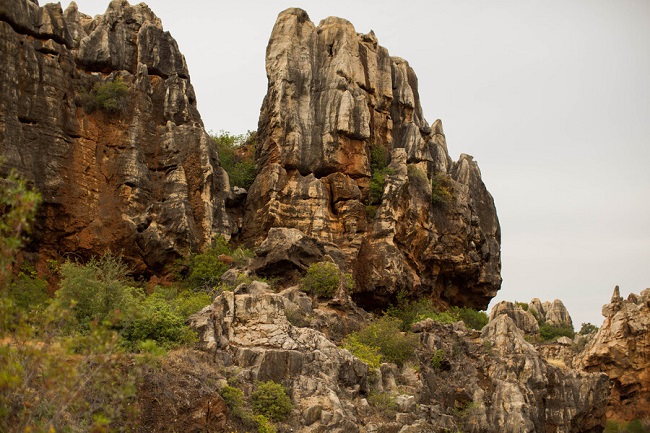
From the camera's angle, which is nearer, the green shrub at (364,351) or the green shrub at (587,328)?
the green shrub at (364,351)

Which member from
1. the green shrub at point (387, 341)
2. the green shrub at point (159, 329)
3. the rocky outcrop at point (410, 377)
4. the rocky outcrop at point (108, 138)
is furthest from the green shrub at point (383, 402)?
the rocky outcrop at point (108, 138)

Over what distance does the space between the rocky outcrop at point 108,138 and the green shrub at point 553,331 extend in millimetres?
34433

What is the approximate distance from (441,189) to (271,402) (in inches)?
1103

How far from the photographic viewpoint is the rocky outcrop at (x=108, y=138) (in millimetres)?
39688

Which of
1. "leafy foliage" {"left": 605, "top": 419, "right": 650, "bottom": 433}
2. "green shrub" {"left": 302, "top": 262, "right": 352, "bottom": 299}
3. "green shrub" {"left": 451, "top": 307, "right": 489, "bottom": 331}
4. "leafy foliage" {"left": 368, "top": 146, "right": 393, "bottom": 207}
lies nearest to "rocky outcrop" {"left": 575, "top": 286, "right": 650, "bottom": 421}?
"leafy foliage" {"left": 605, "top": 419, "right": 650, "bottom": 433}

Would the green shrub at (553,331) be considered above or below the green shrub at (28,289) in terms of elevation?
above

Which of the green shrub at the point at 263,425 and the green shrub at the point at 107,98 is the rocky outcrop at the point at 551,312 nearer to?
the green shrub at the point at 107,98

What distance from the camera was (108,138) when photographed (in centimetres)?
4344

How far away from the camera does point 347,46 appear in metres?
49.4

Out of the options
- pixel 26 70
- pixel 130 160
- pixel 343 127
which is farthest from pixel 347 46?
pixel 26 70

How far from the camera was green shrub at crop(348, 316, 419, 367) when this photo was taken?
3659cm

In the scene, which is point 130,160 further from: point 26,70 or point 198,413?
point 198,413

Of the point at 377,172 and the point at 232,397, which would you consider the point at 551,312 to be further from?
the point at 232,397

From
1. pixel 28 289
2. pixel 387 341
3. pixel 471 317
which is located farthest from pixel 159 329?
pixel 471 317
